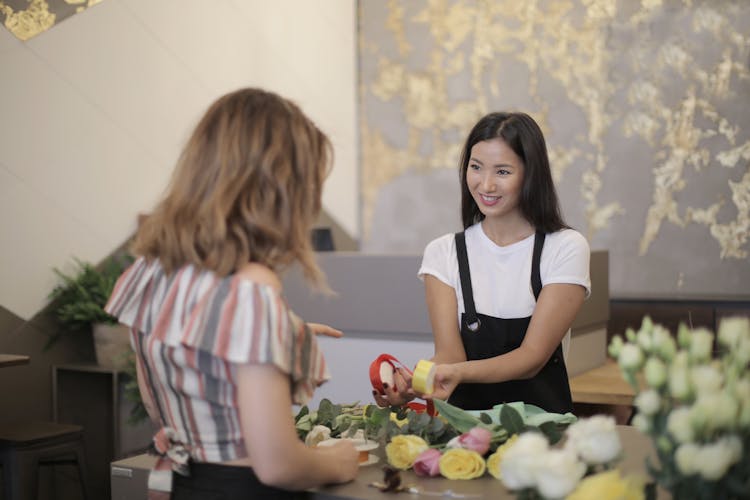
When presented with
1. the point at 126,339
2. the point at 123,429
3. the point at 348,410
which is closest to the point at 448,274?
the point at 348,410

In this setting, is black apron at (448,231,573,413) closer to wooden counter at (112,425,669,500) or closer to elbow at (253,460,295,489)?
wooden counter at (112,425,669,500)

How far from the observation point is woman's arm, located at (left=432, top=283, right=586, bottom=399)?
2.02m

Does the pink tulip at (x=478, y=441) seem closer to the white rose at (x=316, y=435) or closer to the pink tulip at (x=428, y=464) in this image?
the pink tulip at (x=428, y=464)

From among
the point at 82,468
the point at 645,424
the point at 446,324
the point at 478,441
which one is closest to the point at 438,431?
the point at 478,441

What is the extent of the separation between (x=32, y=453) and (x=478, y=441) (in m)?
2.15

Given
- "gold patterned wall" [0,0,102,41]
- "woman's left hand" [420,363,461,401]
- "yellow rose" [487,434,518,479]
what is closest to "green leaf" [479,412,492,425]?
"yellow rose" [487,434,518,479]

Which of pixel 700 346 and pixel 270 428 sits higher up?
pixel 700 346

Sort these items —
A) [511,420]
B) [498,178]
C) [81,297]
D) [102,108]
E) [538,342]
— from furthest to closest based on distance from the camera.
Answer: [102,108]
[81,297]
[498,178]
[538,342]
[511,420]

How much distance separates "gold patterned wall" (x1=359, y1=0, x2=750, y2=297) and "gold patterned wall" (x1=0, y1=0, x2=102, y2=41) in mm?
2390

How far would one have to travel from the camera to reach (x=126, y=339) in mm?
3760

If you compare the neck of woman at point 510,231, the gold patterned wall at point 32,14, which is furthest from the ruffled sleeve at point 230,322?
the gold patterned wall at point 32,14

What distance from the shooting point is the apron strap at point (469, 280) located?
2123 millimetres

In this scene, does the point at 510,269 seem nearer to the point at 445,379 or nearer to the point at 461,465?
the point at 445,379

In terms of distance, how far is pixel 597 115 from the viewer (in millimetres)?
4969
